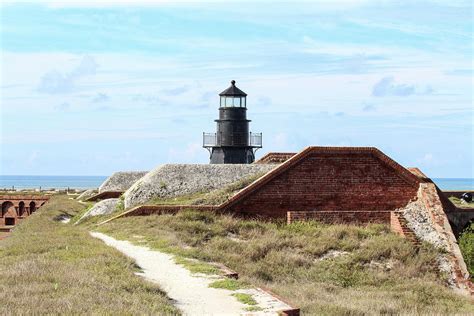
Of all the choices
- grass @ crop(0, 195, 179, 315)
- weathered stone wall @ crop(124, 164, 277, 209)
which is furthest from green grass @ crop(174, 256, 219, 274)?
weathered stone wall @ crop(124, 164, 277, 209)

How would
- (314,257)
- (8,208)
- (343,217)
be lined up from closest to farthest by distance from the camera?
(314,257), (343,217), (8,208)

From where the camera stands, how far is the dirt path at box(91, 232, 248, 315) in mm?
9078

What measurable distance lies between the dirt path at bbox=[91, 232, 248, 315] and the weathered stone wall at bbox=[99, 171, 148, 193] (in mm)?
17223

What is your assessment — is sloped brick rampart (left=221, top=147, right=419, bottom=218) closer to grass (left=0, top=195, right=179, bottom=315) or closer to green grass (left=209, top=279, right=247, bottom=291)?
grass (left=0, top=195, right=179, bottom=315)

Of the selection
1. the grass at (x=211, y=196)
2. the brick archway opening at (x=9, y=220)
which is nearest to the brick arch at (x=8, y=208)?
the brick archway opening at (x=9, y=220)

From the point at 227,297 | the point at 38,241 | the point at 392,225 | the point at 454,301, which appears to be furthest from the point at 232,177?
the point at 227,297

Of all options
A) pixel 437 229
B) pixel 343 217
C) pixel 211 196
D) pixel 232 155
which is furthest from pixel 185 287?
pixel 232 155

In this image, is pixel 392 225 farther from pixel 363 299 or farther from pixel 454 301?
pixel 363 299

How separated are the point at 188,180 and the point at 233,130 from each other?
1205cm

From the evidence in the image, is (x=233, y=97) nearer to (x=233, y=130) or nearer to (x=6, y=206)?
(x=233, y=130)

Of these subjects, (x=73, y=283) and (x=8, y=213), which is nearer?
(x=73, y=283)

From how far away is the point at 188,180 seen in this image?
69.1 ft

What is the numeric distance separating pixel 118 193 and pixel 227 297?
19246mm

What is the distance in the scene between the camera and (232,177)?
20.8 meters
